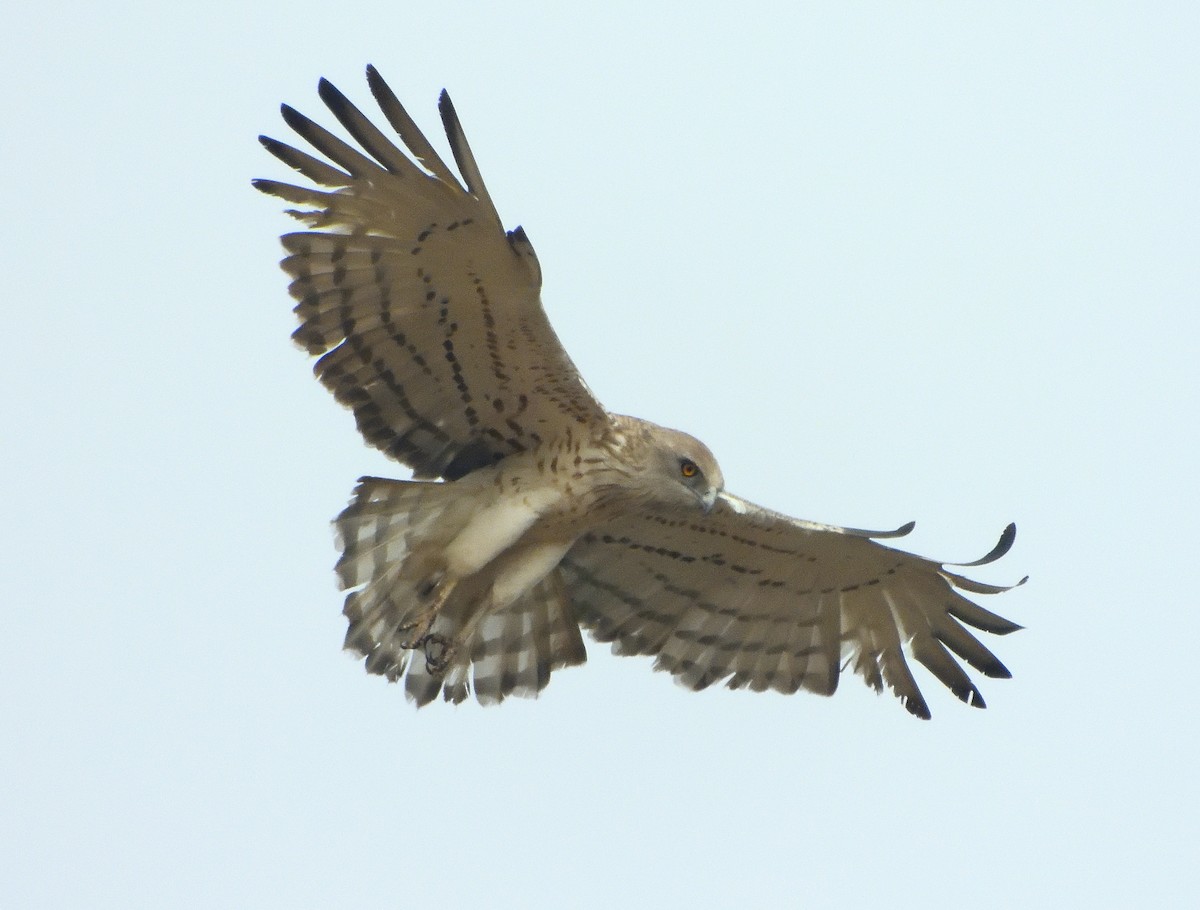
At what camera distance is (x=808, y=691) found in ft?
34.1

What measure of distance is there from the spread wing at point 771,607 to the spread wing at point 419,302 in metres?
0.98

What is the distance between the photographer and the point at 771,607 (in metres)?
10.3

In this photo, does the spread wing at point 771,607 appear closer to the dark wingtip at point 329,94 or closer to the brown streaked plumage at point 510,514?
the brown streaked plumage at point 510,514

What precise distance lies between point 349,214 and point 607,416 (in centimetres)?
162

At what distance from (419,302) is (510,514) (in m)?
1.17

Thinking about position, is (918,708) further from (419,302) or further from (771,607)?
(419,302)

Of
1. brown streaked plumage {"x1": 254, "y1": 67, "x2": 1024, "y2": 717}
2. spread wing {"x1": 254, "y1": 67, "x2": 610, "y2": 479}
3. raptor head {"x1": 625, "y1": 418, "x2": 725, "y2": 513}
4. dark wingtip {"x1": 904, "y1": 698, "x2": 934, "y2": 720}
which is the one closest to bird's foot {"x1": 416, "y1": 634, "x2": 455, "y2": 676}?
brown streaked plumage {"x1": 254, "y1": 67, "x2": 1024, "y2": 717}

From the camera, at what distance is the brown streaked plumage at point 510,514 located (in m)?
8.70

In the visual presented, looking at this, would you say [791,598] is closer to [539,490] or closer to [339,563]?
[539,490]

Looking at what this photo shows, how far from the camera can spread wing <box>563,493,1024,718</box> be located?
9.99 metres

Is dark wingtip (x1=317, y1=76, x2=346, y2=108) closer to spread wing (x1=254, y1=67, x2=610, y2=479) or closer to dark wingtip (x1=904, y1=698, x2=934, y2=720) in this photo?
spread wing (x1=254, y1=67, x2=610, y2=479)

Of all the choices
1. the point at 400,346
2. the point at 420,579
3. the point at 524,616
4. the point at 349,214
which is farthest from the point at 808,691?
the point at 349,214

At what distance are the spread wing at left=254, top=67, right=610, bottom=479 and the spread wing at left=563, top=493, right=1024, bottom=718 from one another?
975mm

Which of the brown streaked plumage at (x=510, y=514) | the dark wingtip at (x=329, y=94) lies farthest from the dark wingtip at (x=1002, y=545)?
the dark wingtip at (x=329, y=94)
